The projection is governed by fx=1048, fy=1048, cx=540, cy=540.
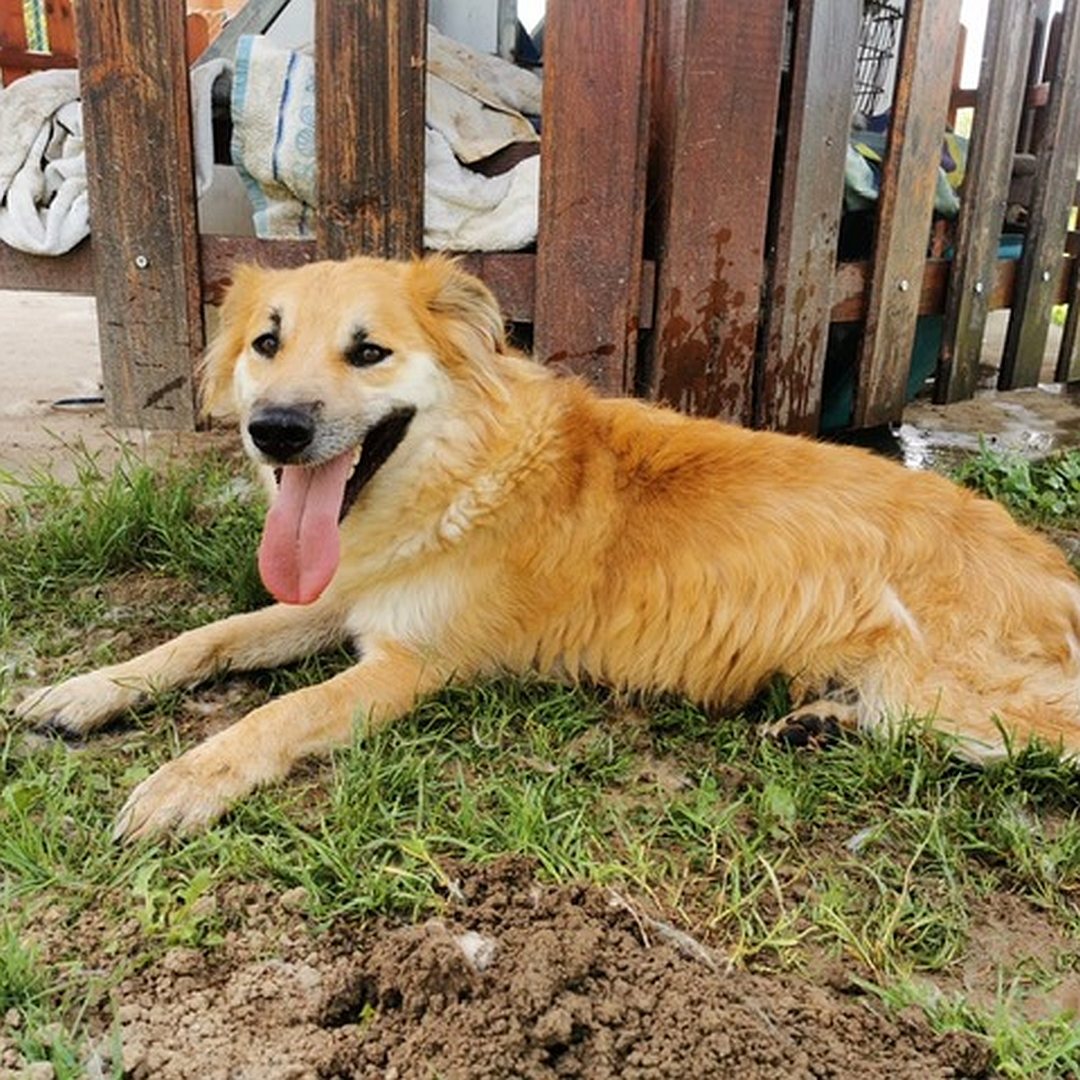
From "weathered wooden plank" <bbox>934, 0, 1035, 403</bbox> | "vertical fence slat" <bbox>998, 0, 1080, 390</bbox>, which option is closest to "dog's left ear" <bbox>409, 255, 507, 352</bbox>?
"weathered wooden plank" <bbox>934, 0, 1035, 403</bbox>

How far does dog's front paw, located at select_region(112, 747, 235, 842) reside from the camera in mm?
1949

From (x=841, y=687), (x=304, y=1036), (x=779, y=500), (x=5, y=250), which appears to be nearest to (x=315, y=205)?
(x=5, y=250)

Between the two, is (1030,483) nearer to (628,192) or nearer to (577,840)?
(628,192)

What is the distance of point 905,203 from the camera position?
4.11 m

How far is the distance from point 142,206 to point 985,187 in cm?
339

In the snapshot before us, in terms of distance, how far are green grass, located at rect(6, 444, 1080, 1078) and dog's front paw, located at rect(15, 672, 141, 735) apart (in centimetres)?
5

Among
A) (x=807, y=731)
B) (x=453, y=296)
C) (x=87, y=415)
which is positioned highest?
(x=453, y=296)

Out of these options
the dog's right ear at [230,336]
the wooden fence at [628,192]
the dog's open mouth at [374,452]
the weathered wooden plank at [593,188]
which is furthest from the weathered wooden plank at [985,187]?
the dog's right ear at [230,336]

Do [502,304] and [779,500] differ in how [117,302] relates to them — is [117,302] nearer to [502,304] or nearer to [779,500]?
[502,304]

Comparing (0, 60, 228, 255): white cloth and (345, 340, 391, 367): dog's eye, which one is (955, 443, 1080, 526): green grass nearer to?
(345, 340, 391, 367): dog's eye

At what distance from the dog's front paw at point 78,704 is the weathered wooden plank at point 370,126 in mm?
1904

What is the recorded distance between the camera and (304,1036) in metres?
1.50

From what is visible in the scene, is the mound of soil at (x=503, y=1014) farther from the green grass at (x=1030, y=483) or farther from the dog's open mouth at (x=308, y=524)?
the green grass at (x=1030, y=483)

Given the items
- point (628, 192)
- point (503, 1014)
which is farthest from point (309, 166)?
point (503, 1014)
